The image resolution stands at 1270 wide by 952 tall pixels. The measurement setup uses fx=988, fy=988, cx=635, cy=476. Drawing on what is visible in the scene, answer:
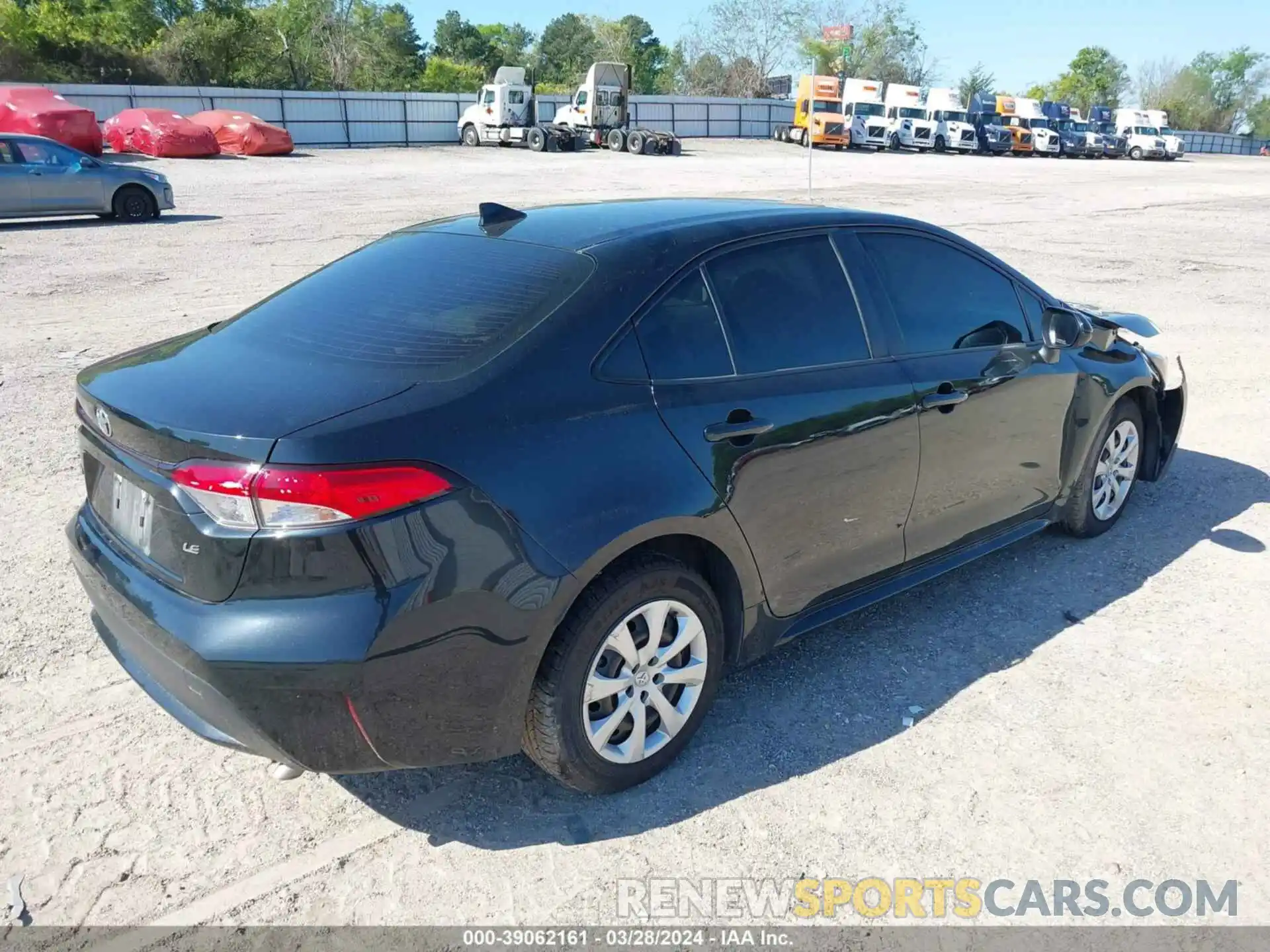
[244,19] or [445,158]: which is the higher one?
[244,19]

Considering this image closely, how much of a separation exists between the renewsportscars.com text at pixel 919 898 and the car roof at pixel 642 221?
6.39ft

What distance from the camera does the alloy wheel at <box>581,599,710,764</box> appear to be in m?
2.88

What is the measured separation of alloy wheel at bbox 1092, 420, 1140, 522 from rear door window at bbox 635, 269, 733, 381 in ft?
8.34

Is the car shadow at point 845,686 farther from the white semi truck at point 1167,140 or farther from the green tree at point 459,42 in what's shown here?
the green tree at point 459,42

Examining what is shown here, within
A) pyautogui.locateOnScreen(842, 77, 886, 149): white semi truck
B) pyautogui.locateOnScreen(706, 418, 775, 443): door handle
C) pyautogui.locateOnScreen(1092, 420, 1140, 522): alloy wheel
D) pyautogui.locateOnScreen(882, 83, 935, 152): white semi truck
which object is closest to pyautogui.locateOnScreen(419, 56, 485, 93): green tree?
pyautogui.locateOnScreen(842, 77, 886, 149): white semi truck

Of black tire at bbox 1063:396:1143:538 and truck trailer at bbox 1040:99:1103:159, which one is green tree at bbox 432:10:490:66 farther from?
black tire at bbox 1063:396:1143:538

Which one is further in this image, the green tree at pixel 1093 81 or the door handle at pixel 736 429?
the green tree at pixel 1093 81

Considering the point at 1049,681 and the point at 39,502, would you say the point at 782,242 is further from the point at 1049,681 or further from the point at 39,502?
the point at 39,502

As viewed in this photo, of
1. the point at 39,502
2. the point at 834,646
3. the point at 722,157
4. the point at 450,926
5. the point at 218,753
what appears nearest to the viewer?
the point at 450,926

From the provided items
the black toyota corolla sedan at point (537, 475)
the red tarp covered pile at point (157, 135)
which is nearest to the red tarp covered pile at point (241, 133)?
the red tarp covered pile at point (157, 135)

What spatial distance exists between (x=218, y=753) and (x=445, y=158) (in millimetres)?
37046

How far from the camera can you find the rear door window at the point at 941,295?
3.79m

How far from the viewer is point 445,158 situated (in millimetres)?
37406

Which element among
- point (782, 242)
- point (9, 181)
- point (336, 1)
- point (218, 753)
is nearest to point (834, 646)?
point (782, 242)
